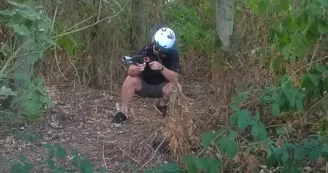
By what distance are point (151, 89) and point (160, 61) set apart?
0.99 ft

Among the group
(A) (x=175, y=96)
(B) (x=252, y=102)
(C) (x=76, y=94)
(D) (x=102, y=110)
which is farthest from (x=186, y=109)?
(C) (x=76, y=94)

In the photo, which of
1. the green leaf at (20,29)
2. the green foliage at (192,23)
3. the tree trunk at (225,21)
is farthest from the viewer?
the green foliage at (192,23)

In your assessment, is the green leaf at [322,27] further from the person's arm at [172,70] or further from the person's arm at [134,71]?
the person's arm at [134,71]

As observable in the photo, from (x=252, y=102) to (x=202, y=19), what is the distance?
495 centimetres

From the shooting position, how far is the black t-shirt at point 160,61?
23.4 ft

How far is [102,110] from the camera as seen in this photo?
768 cm

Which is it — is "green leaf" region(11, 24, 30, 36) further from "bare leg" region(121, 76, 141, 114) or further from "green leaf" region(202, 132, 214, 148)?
"bare leg" region(121, 76, 141, 114)

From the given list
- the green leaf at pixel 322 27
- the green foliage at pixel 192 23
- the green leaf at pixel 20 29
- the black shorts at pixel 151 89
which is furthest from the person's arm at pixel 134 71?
the green leaf at pixel 20 29

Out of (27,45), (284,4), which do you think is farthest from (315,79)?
(27,45)

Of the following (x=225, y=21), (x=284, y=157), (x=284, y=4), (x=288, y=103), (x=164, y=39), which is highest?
(x=284, y=4)

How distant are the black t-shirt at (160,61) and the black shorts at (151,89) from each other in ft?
0.14

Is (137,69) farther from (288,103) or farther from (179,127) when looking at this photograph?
(288,103)

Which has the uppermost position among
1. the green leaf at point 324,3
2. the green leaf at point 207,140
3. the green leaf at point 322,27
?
the green leaf at point 324,3

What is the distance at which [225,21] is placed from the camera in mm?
6535
